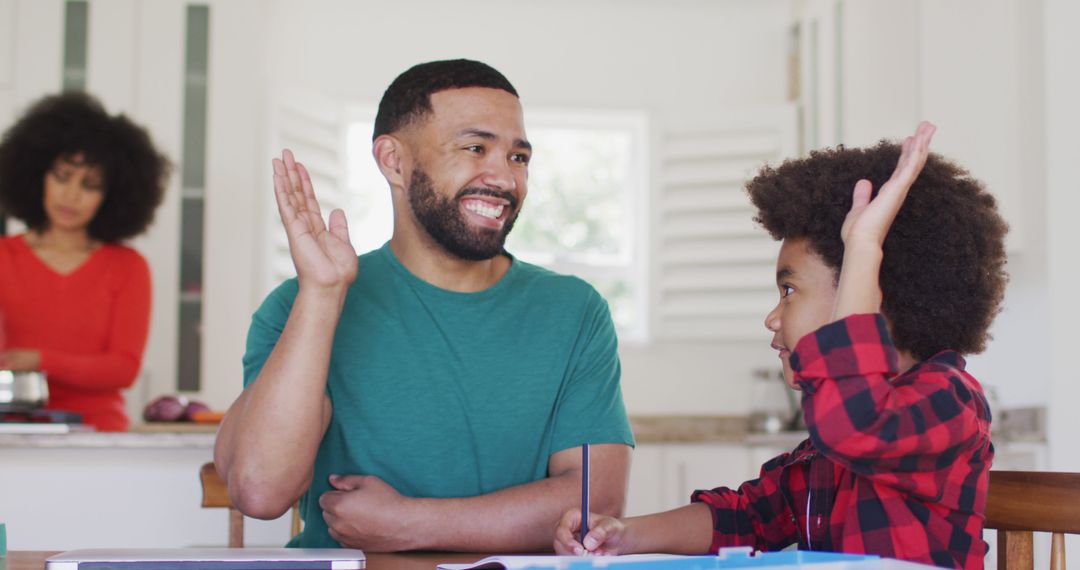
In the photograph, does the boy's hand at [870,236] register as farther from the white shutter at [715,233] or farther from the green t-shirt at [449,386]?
the white shutter at [715,233]

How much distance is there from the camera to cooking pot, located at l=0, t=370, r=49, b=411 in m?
2.52

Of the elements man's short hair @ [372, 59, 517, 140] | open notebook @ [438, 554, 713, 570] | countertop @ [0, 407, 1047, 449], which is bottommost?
countertop @ [0, 407, 1047, 449]

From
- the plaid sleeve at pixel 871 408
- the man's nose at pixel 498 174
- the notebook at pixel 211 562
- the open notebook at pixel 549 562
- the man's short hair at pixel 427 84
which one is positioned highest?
the man's short hair at pixel 427 84

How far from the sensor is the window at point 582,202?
4.71 metres

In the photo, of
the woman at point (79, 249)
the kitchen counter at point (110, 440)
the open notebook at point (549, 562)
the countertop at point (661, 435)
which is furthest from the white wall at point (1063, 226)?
the woman at point (79, 249)

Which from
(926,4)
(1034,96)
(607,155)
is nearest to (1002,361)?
(1034,96)

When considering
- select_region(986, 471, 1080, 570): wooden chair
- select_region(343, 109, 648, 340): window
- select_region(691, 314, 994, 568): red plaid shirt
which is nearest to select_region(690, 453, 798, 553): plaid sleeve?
select_region(691, 314, 994, 568): red plaid shirt

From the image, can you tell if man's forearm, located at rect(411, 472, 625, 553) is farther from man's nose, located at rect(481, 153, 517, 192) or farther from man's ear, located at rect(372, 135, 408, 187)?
man's ear, located at rect(372, 135, 408, 187)

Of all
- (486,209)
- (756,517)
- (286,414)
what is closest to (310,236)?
(286,414)

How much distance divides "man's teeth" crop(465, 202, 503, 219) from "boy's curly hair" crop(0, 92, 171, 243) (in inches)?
74.7

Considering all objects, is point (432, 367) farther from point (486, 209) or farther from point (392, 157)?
point (392, 157)

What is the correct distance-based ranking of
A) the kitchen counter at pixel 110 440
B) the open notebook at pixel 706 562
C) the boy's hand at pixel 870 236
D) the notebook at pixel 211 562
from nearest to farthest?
the open notebook at pixel 706 562, the notebook at pixel 211 562, the boy's hand at pixel 870 236, the kitchen counter at pixel 110 440

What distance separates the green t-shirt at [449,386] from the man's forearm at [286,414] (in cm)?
13

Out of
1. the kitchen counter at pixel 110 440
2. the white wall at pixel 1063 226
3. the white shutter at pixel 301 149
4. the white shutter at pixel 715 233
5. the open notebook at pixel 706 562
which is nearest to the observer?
the open notebook at pixel 706 562
